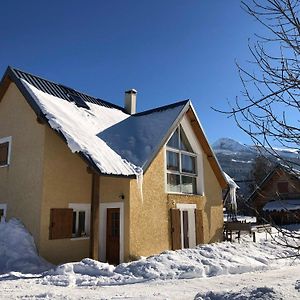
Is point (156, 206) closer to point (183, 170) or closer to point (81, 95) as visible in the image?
point (183, 170)

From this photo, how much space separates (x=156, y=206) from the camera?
13.1 meters

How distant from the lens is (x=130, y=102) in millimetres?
18375

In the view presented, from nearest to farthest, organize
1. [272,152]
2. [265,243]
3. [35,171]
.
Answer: [272,152]
[35,171]
[265,243]

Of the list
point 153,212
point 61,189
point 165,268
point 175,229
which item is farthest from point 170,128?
point 165,268

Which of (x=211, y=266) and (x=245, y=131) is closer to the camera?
(x=245, y=131)

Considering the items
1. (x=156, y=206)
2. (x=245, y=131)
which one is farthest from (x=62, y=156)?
(x=245, y=131)

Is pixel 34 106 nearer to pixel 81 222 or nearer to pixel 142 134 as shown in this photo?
pixel 81 222

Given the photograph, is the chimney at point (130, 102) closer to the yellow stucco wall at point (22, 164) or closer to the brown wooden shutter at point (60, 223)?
the yellow stucco wall at point (22, 164)

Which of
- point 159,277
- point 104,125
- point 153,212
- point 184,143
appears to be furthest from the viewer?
point 184,143

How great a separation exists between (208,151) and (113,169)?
694 cm

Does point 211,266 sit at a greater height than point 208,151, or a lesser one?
lesser

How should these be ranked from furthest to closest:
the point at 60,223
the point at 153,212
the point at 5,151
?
1. the point at 5,151
2. the point at 153,212
3. the point at 60,223

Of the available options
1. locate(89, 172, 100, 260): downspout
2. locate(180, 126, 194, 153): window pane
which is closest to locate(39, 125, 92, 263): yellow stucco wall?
locate(89, 172, 100, 260): downspout

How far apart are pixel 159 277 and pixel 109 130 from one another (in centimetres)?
661
